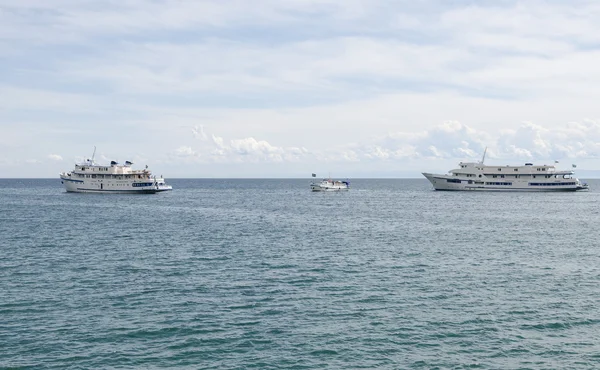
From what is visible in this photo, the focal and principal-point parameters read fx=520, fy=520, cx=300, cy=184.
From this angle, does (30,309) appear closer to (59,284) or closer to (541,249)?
(59,284)

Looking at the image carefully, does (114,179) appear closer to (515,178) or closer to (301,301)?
(515,178)

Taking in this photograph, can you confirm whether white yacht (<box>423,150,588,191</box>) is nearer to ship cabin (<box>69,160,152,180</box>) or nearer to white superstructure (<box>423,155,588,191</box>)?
white superstructure (<box>423,155,588,191</box>)

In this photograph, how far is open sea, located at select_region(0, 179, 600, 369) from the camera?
25984 millimetres

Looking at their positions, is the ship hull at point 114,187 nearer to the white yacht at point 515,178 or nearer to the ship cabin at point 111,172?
the ship cabin at point 111,172

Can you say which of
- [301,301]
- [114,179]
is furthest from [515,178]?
[301,301]

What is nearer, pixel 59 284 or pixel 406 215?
pixel 59 284

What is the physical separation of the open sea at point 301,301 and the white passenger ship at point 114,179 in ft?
321

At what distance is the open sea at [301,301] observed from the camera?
85.3 feet

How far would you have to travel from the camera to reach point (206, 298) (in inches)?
1423

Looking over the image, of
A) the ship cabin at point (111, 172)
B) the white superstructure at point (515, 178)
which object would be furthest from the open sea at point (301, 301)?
the white superstructure at point (515, 178)

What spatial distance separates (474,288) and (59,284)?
3154 cm

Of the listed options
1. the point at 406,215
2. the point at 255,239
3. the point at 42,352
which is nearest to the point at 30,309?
the point at 42,352

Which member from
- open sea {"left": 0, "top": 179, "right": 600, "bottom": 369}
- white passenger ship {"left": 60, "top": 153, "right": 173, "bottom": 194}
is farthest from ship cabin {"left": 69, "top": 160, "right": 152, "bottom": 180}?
open sea {"left": 0, "top": 179, "right": 600, "bottom": 369}

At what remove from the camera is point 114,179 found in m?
165
